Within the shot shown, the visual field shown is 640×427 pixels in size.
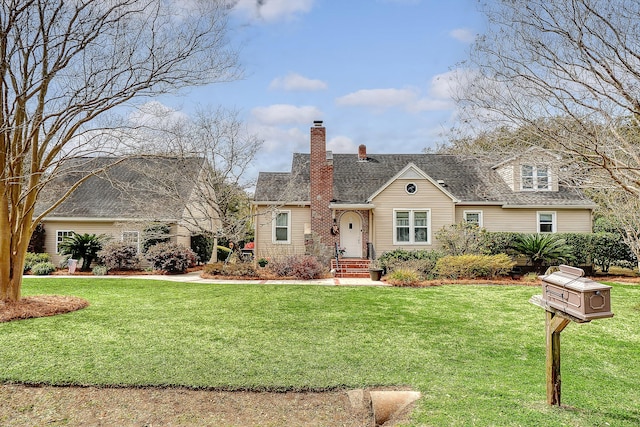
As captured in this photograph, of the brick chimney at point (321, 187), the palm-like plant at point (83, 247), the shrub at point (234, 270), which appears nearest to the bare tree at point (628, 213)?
the brick chimney at point (321, 187)

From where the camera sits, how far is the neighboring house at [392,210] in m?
18.2

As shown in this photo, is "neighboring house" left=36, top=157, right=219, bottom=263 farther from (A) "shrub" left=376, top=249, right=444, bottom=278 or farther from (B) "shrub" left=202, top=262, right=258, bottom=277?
(A) "shrub" left=376, top=249, right=444, bottom=278

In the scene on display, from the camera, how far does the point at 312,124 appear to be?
61.9ft

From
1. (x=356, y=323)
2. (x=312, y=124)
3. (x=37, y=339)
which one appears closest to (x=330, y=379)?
(x=356, y=323)

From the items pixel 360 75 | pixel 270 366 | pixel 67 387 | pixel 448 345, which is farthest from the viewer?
pixel 360 75

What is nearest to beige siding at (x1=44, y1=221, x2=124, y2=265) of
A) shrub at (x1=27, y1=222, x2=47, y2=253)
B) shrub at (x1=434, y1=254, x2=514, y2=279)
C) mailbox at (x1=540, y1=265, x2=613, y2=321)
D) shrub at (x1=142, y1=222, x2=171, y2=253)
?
shrub at (x1=27, y1=222, x2=47, y2=253)

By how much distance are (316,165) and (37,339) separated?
1337 centimetres

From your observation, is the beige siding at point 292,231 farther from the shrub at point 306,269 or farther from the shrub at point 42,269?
the shrub at point 42,269

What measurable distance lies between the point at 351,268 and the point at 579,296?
44.2ft

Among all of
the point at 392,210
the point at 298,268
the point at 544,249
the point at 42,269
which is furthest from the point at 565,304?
the point at 42,269

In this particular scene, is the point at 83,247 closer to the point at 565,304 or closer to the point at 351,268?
the point at 351,268

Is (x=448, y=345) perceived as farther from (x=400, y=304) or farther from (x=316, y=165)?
(x=316, y=165)

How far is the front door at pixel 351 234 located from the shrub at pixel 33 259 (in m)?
13.5

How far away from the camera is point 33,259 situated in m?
17.3
